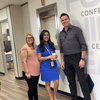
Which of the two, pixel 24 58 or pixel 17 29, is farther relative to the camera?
pixel 17 29

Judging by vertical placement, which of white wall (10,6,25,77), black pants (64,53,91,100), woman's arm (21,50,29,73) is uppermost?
white wall (10,6,25,77)

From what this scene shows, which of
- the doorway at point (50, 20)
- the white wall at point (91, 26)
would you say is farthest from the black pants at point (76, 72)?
the doorway at point (50, 20)

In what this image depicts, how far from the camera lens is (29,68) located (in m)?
2.31

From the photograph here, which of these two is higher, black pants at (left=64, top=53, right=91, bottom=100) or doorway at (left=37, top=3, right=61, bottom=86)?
doorway at (left=37, top=3, right=61, bottom=86)

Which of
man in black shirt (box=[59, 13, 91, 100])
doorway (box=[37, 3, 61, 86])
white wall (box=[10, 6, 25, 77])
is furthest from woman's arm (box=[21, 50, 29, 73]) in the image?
white wall (box=[10, 6, 25, 77])

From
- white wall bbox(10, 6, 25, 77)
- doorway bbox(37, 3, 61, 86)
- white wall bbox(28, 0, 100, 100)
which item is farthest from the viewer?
white wall bbox(10, 6, 25, 77)

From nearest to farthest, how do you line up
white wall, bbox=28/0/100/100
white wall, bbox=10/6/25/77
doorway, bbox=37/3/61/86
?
white wall, bbox=28/0/100/100 → doorway, bbox=37/3/61/86 → white wall, bbox=10/6/25/77

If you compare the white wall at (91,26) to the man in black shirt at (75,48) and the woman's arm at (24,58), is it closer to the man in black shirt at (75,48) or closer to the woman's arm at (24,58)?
the man in black shirt at (75,48)

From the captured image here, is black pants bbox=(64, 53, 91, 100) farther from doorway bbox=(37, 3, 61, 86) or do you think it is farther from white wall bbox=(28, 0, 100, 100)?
doorway bbox=(37, 3, 61, 86)

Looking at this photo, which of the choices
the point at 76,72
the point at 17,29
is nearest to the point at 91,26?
the point at 76,72

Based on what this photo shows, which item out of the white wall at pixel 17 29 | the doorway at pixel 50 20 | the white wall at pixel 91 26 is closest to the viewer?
the white wall at pixel 91 26

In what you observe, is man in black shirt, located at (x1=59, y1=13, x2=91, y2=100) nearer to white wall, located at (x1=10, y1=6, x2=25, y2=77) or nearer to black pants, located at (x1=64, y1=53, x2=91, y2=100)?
black pants, located at (x1=64, y1=53, x2=91, y2=100)

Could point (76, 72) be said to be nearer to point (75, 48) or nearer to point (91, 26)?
point (75, 48)

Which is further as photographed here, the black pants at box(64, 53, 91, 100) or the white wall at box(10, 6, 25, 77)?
the white wall at box(10, 6, 25, 77)
